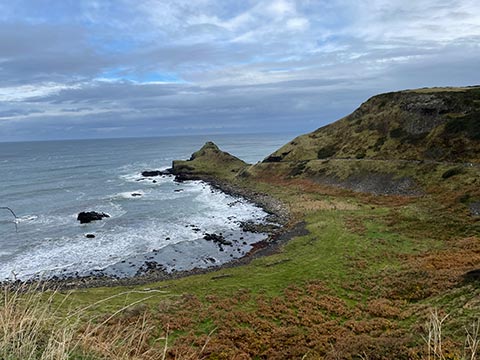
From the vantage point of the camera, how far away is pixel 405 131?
82375mm

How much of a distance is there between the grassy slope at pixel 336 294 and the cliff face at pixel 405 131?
21582 mm

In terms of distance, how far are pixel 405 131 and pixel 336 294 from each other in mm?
68842

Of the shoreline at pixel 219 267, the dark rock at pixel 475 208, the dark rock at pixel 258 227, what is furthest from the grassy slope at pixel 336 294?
the dark rock at pixel 258 227

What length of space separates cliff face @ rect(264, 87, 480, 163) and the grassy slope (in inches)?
850

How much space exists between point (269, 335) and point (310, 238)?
23271 mm

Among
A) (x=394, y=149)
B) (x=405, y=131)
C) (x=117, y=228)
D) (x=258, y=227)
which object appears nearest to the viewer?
(x=258, y=227)

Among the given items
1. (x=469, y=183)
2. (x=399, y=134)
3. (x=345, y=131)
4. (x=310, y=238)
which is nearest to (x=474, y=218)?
(x=469, y=183)

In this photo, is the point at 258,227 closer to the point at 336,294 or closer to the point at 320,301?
the point at 336,294

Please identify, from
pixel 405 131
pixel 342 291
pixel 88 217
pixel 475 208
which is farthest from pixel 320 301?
pixel 405 131

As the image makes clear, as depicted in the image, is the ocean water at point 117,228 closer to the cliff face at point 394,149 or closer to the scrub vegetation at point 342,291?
the scrub vegetation at point 342,291

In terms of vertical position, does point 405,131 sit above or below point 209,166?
above

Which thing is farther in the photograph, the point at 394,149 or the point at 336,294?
the point at 394,149

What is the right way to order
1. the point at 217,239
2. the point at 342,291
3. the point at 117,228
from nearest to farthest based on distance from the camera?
the point at 342,291 < the point at 217,239 < the point at 117,228

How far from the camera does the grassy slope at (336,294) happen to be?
17234mm
